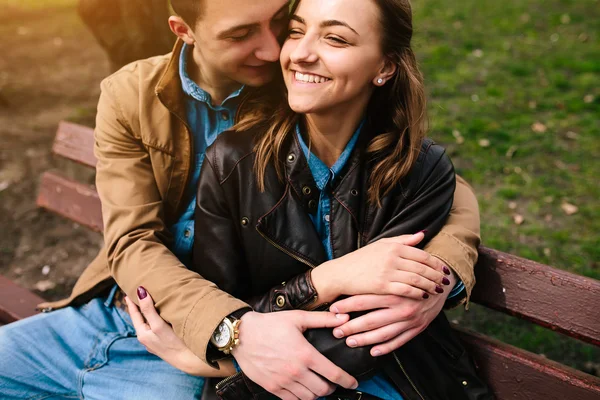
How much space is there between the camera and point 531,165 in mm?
5582

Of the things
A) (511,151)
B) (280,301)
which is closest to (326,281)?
(280,301)

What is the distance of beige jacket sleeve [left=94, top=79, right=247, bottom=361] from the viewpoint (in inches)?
88.7

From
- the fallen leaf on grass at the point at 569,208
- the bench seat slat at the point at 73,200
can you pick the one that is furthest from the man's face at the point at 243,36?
the fallen leaf on grass at the point at 569,208

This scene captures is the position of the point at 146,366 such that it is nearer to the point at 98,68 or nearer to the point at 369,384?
the point at 369,384

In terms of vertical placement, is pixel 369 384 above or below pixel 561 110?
above

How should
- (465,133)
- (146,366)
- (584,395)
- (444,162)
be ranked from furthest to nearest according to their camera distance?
1. (465,133)
2. (146,366)
3. (444,162)
4. (584,395)

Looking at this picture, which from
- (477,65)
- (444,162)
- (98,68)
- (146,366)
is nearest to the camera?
(444,162)

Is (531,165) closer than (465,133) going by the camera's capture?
Yes

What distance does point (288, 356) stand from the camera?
84.4 inches

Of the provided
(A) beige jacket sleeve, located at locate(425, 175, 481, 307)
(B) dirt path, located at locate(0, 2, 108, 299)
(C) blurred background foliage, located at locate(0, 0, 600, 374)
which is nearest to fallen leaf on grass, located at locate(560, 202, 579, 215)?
(C) blurred background foliage, located at locate(0, 0, 600, 374)

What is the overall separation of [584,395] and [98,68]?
7804mm

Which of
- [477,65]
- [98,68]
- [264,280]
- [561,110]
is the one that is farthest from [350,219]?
[98,68]

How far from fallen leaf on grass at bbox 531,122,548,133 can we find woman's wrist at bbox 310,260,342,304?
4.56 m

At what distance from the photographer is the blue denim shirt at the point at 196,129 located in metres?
2.68
